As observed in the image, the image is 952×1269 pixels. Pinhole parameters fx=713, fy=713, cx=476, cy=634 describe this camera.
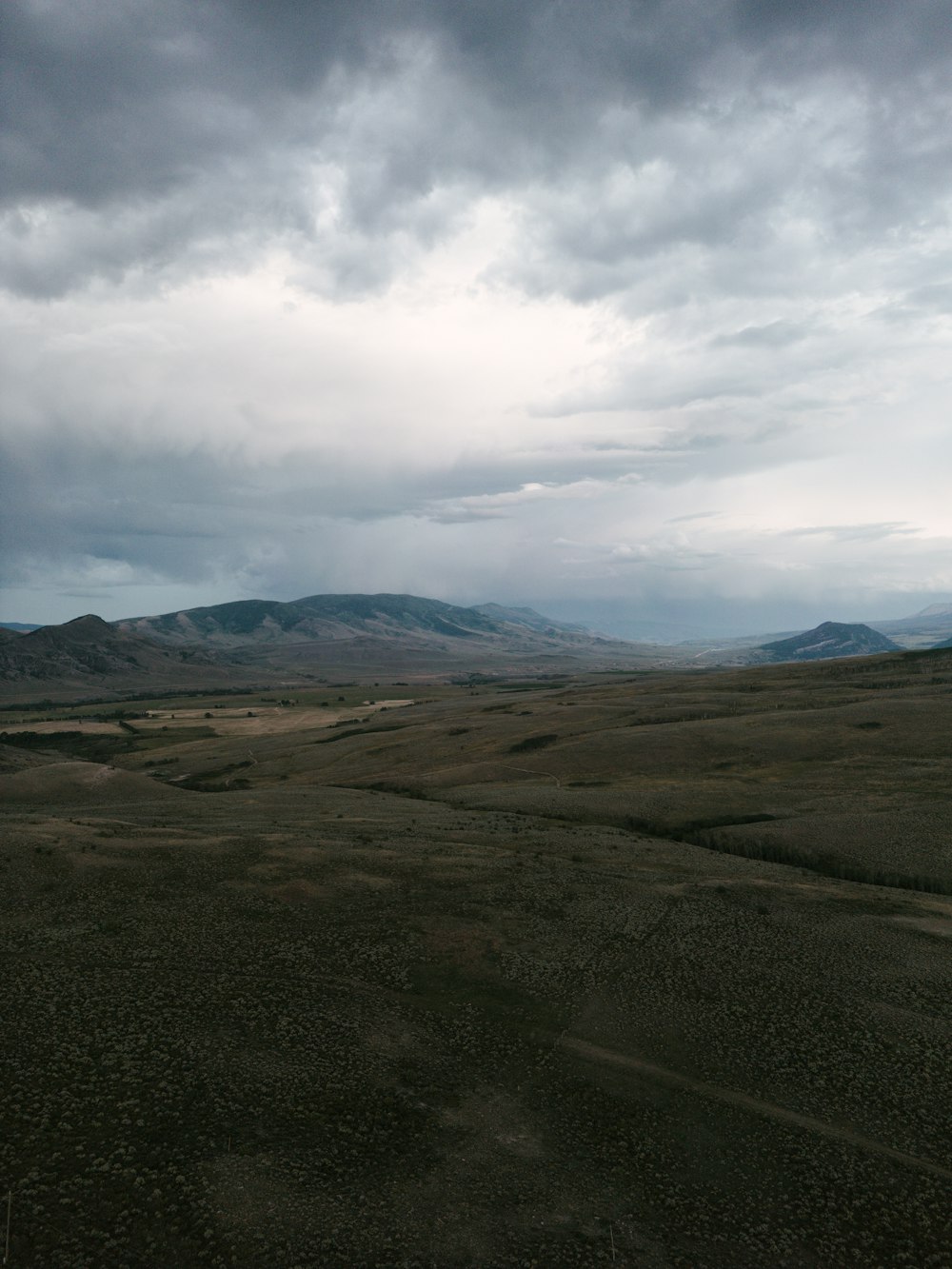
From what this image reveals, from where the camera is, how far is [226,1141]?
21.8 metres

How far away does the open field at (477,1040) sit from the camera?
63.7 ft

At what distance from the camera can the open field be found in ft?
63.7

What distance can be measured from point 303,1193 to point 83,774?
80.2m

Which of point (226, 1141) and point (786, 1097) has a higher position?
point (226, 1141)

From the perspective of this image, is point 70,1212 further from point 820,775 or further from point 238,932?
point 820,775

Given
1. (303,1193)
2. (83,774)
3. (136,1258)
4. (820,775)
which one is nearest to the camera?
(136,1258)

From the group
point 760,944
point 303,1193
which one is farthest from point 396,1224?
point 760,944

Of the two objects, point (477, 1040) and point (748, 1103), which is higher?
point (477, 1040)

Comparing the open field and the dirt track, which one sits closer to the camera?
the open field

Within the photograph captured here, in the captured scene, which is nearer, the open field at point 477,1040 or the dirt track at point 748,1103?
the open field at point 477,1040

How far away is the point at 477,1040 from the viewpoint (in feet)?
92.4

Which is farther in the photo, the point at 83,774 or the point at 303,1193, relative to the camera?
the point at 83,774

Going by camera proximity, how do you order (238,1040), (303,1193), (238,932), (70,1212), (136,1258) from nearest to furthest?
(136,1258), (70,1212), (303,1193), (238,1040), (238,932)

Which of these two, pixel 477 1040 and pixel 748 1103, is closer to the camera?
pixel 748 1103
